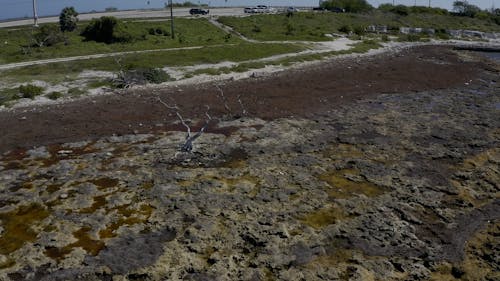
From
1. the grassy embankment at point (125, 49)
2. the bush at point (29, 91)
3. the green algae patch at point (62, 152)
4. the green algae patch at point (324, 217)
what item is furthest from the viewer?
the grassy embankment at point (125, 49)

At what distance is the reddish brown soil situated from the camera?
84.0 ft

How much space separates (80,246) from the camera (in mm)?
14242

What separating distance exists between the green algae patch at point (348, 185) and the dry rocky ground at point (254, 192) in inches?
1.9

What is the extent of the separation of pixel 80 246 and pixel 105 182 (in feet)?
15.1

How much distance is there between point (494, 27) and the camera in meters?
102

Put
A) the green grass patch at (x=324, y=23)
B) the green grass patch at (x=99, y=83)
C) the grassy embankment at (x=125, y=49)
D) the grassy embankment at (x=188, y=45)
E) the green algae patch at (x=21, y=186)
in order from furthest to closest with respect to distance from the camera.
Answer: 1. the green grass patch at (x=324, y=23)
2. the grassy embankment at (x=188, y=45)
3. the grassy embankment at (x=125, y=49)
4. the green grass patch at (x=99, y=83)
5. the green algae patch at (x=21, y=186)

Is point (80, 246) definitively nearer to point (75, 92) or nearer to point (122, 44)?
point (75, 92)

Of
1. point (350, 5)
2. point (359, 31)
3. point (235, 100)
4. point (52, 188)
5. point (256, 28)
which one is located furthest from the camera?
point (350, 5)

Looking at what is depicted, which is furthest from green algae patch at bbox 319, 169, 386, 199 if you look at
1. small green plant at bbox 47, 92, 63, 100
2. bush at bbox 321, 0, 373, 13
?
bush at bbox 321, 0, 373, 13

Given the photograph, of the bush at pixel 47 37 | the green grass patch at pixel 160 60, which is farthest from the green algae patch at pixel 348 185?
the bush at pixel 47 37

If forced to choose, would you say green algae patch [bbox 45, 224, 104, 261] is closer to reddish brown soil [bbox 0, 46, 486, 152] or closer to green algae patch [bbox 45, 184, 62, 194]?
green algae patch [bbox 45, 184, 62, 194]

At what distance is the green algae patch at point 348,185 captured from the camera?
1758 centimetres

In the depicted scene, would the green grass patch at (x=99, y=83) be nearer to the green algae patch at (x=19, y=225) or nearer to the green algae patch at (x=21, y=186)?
the green algae patch at (x=21, y=186)

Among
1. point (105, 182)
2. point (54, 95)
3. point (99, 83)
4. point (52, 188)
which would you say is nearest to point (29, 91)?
point (54, 95)
